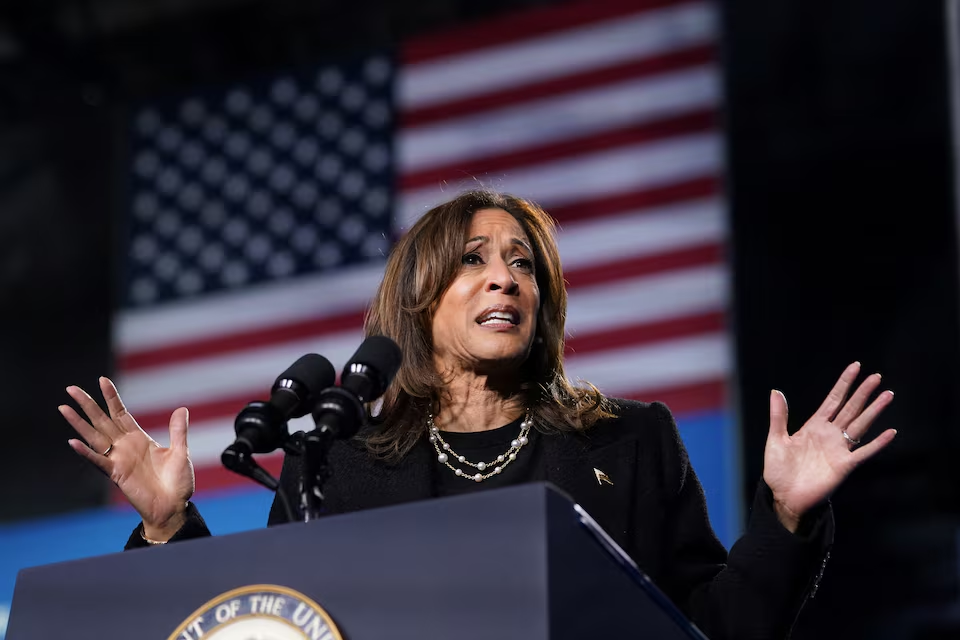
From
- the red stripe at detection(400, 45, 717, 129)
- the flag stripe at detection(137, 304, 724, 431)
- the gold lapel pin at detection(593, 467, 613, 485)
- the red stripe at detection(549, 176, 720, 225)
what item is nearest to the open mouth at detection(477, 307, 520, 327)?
the gold lapel pin at detection(593, 467, 613, 485)

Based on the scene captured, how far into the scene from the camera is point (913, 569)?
3283mm

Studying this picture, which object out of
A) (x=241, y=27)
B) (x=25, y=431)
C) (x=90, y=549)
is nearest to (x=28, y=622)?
(x=90, y=549)

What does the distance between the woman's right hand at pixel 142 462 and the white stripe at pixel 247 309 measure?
2.58 meters

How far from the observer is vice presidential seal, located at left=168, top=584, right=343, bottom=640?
1.16m

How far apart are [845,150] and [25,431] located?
310cm

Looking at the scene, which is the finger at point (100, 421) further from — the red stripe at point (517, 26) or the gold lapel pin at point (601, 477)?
the red stripe at point (517, 26)

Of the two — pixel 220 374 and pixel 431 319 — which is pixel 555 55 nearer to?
pixel 220 374

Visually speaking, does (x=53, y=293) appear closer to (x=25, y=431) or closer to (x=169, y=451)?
(x=25, y=431)

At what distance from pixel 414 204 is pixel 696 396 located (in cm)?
127

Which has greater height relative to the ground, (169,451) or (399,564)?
(169,451)

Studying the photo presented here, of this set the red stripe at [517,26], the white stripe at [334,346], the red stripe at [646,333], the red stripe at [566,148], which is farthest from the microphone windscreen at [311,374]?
the red stripe at [517,26]

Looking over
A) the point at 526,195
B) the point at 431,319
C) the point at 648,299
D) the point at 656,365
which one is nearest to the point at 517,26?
the point at 526,195

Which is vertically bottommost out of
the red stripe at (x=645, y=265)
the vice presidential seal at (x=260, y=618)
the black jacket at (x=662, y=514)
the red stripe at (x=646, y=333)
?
the vice presidential seal at (x=260, y=618)

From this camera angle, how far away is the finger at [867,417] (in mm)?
1660
